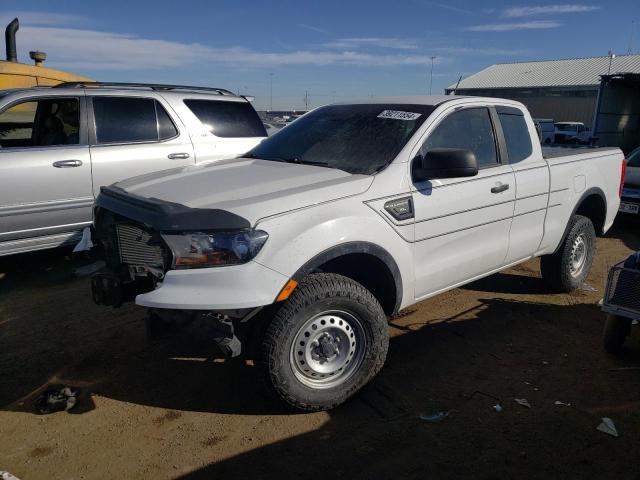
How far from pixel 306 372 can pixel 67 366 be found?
6.14 ft

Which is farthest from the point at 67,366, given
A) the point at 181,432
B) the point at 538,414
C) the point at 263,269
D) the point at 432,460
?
the point at 538,414

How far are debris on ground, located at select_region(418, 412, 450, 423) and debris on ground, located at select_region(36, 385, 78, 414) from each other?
7.12 feet

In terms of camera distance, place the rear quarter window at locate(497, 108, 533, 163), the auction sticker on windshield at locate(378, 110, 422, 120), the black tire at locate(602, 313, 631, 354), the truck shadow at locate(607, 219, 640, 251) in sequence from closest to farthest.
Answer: the auction sticker on windshield at locate(378, 110, 422, 120) → the black tire at locate(602, 313, 631, 354) → the rear quarter window at locate(497, 108, 533, 163) → the truck shadow at locate(607, 219, 640, 251)

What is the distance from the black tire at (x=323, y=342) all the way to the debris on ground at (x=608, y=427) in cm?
131

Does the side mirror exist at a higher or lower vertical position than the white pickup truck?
higher

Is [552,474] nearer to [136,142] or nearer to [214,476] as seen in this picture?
[214,476]

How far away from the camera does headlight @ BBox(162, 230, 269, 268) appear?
2.69m

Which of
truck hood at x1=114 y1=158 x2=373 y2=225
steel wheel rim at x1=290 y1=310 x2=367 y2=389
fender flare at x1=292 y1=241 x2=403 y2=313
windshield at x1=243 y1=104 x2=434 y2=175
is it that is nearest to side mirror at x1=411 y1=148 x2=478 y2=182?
windshield at x1=243 y1=104 x2=434 y2=175

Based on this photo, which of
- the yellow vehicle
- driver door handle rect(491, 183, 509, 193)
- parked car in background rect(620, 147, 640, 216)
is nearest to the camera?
driver door handle rect(491, 183, 509, 193)

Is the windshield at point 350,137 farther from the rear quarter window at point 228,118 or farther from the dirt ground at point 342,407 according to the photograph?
the rear quarter window at point 228,118

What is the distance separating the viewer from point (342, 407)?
10.6ft

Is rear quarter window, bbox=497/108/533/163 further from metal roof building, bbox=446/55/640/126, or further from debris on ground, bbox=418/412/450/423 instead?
metal roof building, bbox=446/55/640/126

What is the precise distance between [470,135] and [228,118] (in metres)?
3.72

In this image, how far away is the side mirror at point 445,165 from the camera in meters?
3.32
